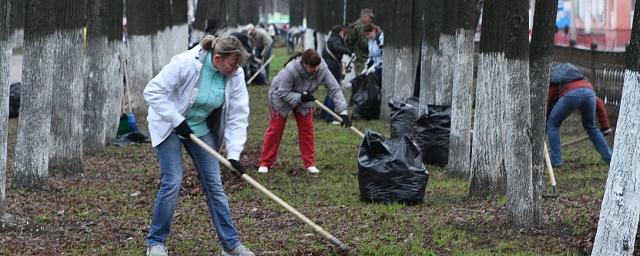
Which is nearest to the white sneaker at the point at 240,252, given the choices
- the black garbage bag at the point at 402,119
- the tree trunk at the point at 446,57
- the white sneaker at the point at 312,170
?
the white sneaker at the point at 312,170

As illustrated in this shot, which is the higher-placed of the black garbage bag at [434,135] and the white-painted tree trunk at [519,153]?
the white-painted tree trunk at [519,153]

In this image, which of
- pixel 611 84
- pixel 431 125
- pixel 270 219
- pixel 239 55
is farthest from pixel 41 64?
pixel 611 84

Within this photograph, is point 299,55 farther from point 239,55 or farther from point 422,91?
point 239,55

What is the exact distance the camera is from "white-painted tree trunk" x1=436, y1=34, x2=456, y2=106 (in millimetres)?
12992

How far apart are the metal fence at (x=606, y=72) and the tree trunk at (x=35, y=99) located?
1010 centimetres

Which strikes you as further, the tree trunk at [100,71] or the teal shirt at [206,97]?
the tree trunk at [100,71]

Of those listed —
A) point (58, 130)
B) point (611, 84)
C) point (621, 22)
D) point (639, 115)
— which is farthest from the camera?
point (621, 22)

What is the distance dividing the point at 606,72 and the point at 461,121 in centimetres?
894

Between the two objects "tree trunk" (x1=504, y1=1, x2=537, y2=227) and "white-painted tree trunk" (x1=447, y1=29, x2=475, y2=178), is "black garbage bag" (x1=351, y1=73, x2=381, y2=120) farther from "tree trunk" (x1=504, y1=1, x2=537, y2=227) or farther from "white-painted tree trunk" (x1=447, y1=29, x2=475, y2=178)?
"tree trunk" (x1=504, y1=1, x2=537, y2=227)

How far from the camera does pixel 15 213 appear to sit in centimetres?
910

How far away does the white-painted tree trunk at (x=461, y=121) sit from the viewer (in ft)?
37.3

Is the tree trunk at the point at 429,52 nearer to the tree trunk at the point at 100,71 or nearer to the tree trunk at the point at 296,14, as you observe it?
the tree trunk at the point at 100,71

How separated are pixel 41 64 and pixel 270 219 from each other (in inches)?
96.7

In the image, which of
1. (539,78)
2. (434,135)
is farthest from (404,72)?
(539,78)
